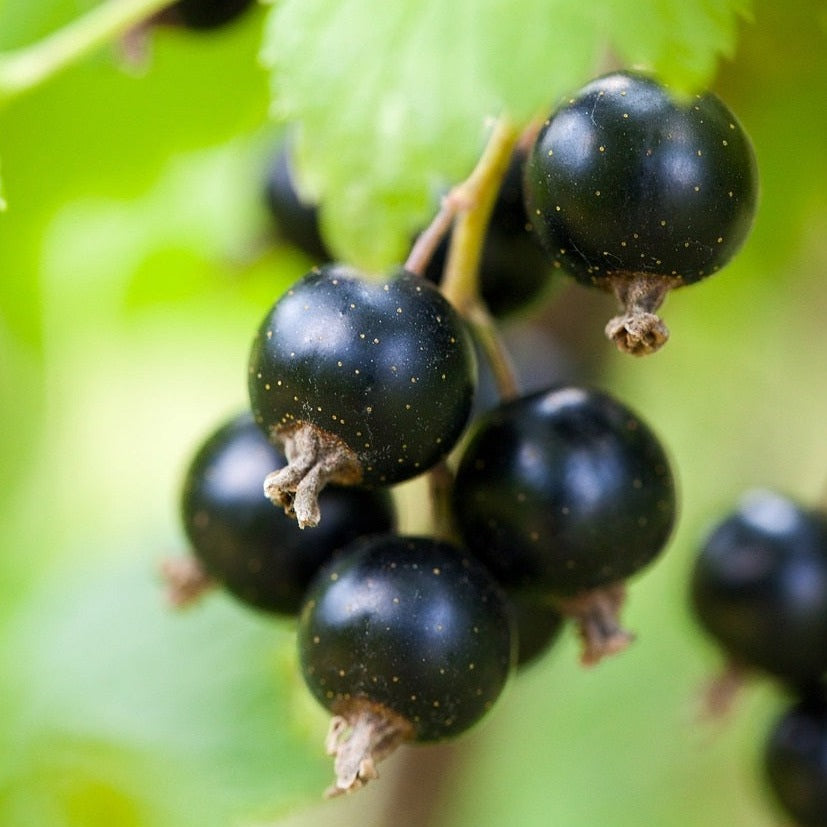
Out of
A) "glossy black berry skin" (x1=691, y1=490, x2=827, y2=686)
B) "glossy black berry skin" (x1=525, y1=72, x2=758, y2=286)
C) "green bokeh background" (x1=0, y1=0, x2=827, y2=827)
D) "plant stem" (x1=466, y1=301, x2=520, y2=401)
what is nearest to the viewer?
"glossy black berry skin" (x1=525, y1=72, x2=758, y2=286)

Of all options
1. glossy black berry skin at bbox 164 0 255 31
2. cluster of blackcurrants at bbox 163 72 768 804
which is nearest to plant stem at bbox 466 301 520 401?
cluster of blackcurrants at bbox 163 72 768 804

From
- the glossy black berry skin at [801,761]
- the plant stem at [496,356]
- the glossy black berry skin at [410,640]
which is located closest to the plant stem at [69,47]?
the plant stem at [496,356]

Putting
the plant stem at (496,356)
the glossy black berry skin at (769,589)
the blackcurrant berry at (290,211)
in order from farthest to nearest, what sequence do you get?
the blackcurrant berry at (290,211), the glossy black berry skin at (769,589), the plant stem at (496,356)

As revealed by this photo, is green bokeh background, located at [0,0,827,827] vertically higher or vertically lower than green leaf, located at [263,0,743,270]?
lower

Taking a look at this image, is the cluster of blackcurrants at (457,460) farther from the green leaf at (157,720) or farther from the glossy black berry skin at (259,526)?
the green leaf at (157,720)

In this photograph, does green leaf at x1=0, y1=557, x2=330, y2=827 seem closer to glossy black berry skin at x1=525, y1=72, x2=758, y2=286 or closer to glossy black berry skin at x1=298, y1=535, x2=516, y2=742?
glossy black berry skin at x1=298, y1=535, x2=516, y2=742

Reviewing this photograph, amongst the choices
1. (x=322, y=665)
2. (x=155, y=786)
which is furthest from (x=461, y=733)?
(x=155, y=786)

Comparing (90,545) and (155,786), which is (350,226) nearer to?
(155,786)
